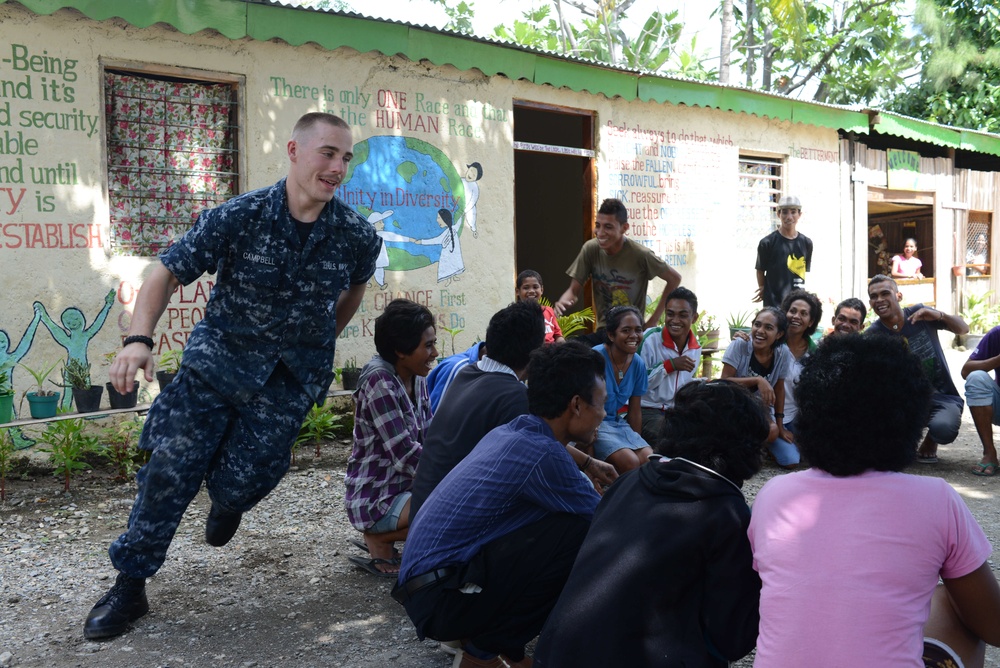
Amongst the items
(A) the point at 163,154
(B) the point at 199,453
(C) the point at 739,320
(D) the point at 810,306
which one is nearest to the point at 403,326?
(B) the point at 199,453

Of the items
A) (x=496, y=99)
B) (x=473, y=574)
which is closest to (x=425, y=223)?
(x=496, y=99)

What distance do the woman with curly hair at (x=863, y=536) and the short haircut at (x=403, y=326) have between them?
200cm

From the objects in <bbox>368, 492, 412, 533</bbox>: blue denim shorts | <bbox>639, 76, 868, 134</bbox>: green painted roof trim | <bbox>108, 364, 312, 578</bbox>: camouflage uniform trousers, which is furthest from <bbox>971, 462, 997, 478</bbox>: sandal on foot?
<bbox>639, 76, 868, 134</bbox>: green painted roof trim

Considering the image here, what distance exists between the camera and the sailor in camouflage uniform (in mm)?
3256

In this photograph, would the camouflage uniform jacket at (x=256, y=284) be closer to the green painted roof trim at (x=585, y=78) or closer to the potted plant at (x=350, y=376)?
the potted plant at (x=350, y=376)

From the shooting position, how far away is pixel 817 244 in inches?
471

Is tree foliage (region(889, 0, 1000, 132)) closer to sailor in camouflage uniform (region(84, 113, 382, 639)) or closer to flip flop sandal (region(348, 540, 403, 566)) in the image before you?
flip flop sandal (region(348, 540, 403, 566))

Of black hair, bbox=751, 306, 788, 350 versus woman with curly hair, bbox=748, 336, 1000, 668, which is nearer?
woman with curly hair, bbox=748, 336, 1000, 668

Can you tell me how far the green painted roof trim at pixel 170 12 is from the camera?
5543mm

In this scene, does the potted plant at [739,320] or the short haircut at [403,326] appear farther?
the potted plant at [739,320]

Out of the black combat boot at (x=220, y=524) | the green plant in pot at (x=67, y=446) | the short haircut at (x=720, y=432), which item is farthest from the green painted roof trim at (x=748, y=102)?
the short haircut at (x=720, y=432)

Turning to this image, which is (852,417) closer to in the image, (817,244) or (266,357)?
(266,357)

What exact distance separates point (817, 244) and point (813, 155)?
3.75 ft

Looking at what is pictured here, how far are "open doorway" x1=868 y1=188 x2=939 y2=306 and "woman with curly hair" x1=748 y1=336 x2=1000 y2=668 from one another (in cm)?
1201
